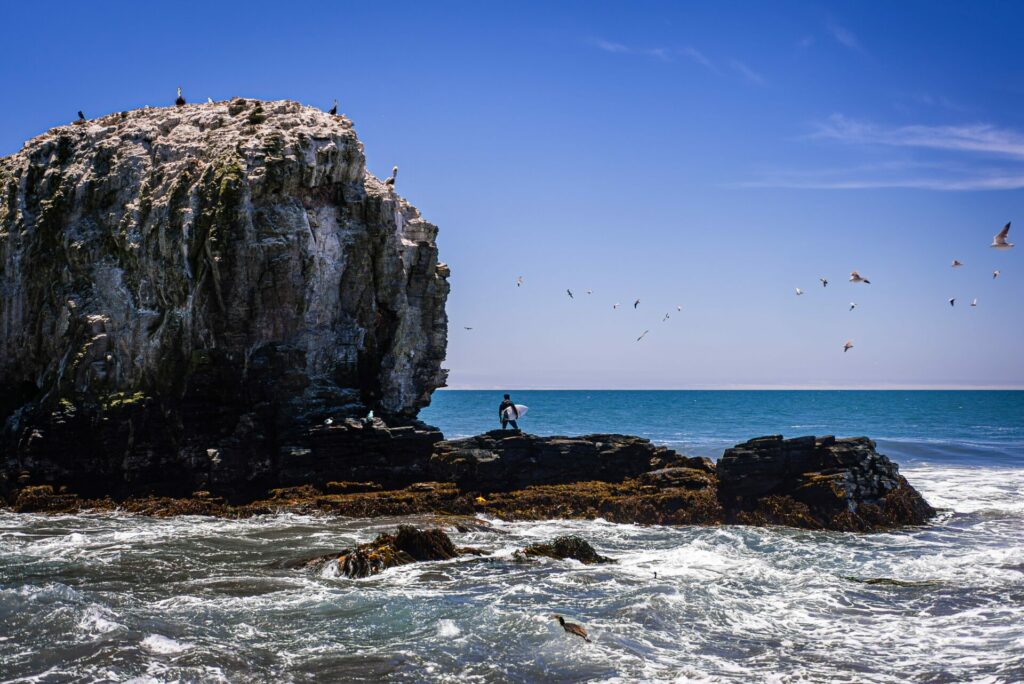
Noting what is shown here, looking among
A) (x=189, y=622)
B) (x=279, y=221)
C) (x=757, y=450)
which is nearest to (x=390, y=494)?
(x=279, y=221)

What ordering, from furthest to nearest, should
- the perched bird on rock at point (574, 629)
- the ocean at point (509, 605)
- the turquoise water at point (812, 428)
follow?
the turquoise water at point (812, 428)
the perched bird on rock at point (574, 629)
the ocean at point (509, 605)

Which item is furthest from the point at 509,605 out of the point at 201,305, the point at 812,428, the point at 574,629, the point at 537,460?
the point at 812,428

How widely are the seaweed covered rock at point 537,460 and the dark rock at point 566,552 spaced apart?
23.2ft

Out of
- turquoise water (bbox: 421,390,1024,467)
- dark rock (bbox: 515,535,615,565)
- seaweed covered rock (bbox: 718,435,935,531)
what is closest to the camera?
dark rock (bbox: 515,535,615,565)

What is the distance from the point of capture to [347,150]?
25312 millimetres

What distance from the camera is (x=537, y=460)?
24.4 meters

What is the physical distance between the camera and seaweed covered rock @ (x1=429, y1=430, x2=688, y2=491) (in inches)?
936

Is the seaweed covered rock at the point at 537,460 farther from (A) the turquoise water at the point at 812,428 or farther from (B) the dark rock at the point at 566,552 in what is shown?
(A) the turquoise water at the point at 812,428

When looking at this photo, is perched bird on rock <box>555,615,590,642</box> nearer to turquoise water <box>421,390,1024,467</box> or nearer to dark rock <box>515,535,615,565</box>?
dark rock <box>515,535,615,565</box>

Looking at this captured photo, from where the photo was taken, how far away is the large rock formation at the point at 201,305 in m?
23.8

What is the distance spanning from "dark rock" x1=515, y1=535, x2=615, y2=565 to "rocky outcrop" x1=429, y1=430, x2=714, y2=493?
7083mm

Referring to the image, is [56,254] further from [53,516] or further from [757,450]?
[757,450]

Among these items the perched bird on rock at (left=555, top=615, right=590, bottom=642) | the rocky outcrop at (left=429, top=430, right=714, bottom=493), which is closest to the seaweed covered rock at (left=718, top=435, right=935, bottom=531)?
the rocky outcrop at (left=429, top=430, right=714, bottom=493)

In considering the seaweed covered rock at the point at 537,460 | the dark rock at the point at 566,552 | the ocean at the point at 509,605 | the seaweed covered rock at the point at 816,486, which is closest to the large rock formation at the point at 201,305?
the seaweed covered rock at the point at 537,460
